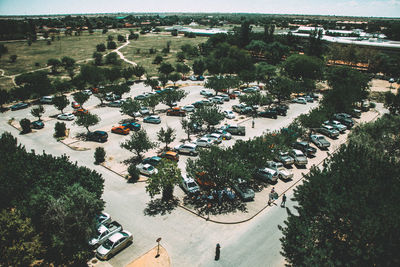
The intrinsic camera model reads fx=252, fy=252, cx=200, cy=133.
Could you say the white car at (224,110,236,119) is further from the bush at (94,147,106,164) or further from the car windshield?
the car windshield

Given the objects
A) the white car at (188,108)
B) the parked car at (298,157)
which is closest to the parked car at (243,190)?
the parked car at (298,157)

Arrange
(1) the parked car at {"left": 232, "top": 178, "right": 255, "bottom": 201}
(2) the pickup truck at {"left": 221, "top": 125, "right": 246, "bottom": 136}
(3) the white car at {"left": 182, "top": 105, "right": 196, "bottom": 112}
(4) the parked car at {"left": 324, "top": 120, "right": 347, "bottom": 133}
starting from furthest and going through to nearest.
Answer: (3) the white car at {"left": 182, "top": 105, "right": 196, "bottom": 112} < (4) the parked car at {"left": 324, "top": 120, "right": 347, "bottom": 133} < (2) the pickup truck at {"left": 221, "top": 125, "right": 246, "bottom": 136} < (1) the parked car at {"left": 232, "top": 178, "right": 255, "bottom": 201}

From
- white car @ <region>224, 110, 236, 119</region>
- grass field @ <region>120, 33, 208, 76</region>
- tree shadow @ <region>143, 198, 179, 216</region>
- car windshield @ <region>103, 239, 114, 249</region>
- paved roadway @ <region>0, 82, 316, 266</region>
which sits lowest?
paved roadway @ <region>0, 82, 316, 266</region>

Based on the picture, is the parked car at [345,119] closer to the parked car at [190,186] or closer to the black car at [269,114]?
the black car at [269,114]

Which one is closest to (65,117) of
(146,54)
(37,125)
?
(37,125)

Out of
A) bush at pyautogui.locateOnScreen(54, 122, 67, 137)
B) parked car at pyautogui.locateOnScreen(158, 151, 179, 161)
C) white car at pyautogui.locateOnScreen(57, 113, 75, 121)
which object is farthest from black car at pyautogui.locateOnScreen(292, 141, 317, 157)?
white car at pyautogui.locateOnScreen(57, 113, 75, 121)

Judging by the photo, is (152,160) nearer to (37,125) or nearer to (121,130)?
(121,130)

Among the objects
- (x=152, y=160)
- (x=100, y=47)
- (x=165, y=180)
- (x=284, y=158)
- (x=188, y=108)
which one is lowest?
(x=152, y=160)
